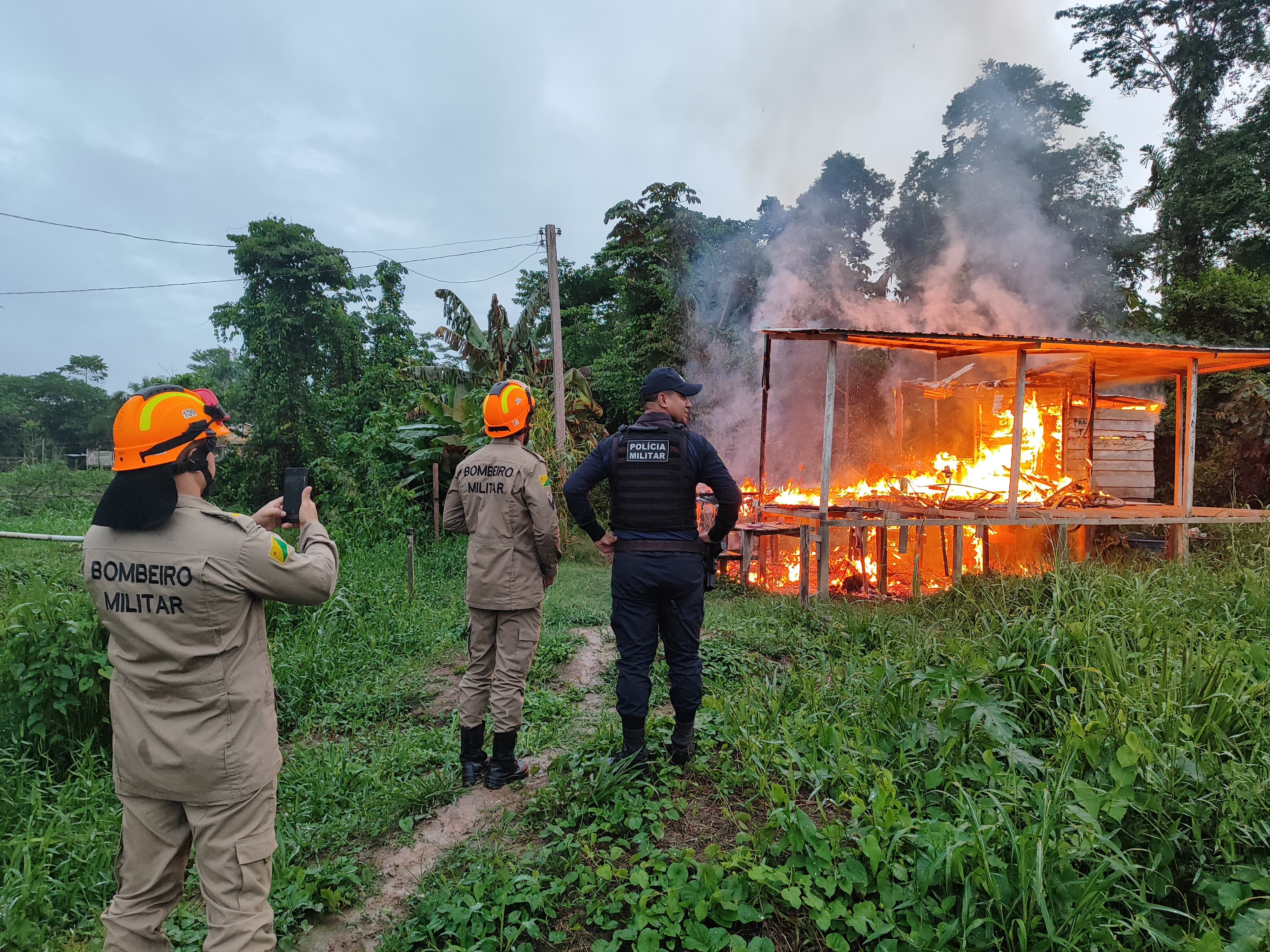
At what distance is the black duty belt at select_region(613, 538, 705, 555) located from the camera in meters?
3.78

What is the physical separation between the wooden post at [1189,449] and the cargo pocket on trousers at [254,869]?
12.8 meters

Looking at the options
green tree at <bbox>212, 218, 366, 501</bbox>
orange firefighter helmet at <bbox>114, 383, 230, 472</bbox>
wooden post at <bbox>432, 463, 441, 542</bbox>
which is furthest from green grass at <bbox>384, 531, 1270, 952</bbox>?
green tree at <bbox>212, 218, 366, 501</bbox>

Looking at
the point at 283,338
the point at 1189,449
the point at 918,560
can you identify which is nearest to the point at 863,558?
the point at 918,560

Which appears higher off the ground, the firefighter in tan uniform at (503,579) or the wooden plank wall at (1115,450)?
the wooden plank wall at (1115,450)

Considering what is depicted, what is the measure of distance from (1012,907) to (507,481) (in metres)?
3.00

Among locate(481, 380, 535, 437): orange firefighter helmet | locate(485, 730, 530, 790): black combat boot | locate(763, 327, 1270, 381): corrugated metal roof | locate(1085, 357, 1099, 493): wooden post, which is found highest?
locate(763, 327, 1270, 381): corrugated metal roof

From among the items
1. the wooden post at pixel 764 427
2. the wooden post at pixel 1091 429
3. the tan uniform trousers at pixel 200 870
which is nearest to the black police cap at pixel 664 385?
the tan uniform trousers at pixel 200 870

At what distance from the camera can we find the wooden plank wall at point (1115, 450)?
11680 millimetres

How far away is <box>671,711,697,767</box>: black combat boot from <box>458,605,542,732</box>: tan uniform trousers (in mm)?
891

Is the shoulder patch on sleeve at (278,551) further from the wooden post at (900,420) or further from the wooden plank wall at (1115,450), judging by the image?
the wooden post at (900,420)

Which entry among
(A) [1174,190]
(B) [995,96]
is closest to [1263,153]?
(A) [1174,190]

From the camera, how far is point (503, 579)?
3.96 meters

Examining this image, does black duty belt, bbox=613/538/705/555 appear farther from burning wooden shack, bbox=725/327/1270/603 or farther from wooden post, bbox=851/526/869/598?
wooden post, bbox=851/526/869/598

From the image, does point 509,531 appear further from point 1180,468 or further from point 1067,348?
point 1180,468
